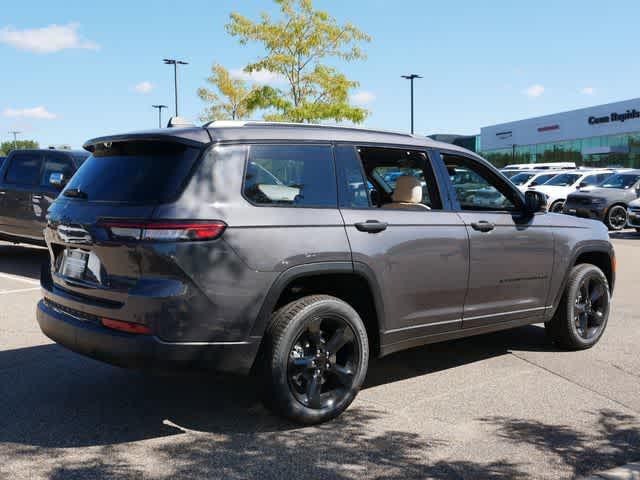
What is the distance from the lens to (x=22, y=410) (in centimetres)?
458

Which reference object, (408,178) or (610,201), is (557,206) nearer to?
(610,201)

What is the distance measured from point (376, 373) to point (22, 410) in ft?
8.18

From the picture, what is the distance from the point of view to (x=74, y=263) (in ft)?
14.3

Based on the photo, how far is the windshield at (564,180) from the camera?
24.2m

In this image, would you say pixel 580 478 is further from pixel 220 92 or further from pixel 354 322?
pixel 220 92

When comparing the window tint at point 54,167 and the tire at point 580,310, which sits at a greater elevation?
the window tint at point 54,167

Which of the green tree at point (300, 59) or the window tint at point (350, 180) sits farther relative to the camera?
the green tree at point (300, 59)

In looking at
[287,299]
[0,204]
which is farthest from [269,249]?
[0,204]

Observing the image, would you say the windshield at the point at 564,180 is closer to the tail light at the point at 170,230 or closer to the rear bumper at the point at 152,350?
the rear bumper at the point at 152,350

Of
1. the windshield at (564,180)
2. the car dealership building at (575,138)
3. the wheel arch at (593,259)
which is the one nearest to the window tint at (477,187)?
the wheel arch at (593,259)

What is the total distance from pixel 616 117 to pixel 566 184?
4107 centimetres

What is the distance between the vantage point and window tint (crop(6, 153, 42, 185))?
11492 millimetres

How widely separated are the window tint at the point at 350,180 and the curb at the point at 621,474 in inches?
81.4

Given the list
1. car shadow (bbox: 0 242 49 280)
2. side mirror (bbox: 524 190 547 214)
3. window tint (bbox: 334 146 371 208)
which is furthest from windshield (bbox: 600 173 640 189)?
window tint (bbox: 334 146 371 208)
